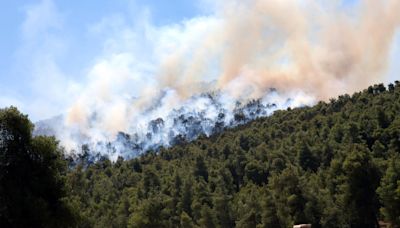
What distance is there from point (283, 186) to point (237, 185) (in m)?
71.8

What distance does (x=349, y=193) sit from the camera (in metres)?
85.7

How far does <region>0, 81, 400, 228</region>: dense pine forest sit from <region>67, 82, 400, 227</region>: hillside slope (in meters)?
0.20

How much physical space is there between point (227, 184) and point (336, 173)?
186ft

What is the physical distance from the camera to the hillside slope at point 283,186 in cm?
8619

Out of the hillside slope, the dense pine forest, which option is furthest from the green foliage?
the hillside slope

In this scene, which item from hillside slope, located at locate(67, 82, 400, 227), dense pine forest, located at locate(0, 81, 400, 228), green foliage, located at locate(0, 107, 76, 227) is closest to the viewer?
green foliage, located at locate(0, 107, 76, 227)

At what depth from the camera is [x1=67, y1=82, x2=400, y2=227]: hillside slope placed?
283 feet

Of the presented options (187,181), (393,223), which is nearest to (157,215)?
(187,181)

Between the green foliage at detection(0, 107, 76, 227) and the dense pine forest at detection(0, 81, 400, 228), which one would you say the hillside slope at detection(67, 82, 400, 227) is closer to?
the dense pine forest at detection(0, 81, 400, 228)

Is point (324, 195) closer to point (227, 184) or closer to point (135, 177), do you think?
point (227, 184)

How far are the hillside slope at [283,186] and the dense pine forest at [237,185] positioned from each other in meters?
0.20

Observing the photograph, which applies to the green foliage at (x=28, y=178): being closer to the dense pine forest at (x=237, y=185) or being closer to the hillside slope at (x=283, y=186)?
the dense pine forest at (x=237, y=185)

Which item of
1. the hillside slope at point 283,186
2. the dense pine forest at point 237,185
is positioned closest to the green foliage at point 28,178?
the dense pine forest at point 237,185

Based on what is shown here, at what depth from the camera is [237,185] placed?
16862cm
